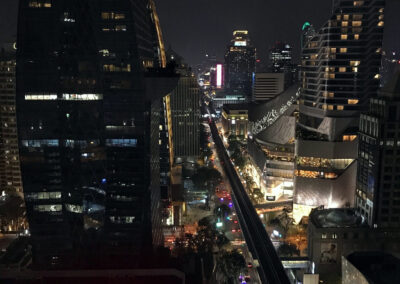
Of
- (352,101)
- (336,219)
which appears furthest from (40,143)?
(352,101)

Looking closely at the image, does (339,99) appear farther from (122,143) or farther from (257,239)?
(122,143)

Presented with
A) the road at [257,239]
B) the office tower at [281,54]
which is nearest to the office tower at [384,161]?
the road at [257,239]

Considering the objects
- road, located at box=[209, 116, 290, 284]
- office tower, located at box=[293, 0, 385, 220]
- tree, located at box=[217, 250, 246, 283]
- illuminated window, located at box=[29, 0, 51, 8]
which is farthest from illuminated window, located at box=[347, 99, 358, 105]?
illuminated window, located at box=[29, 0, 51, 8]

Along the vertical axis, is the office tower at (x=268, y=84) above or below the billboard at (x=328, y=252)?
above

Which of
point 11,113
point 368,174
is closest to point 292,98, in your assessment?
point 368,174

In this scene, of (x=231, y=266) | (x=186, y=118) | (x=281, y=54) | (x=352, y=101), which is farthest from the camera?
(x=281, y=54)

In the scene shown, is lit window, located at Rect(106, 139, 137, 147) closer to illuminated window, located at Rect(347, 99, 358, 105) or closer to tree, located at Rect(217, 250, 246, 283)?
tree, located at Rect(217, 250, 246, 283)

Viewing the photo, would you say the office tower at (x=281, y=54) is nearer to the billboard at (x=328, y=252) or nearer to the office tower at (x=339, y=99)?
the office tower at (x=339, y=99)
